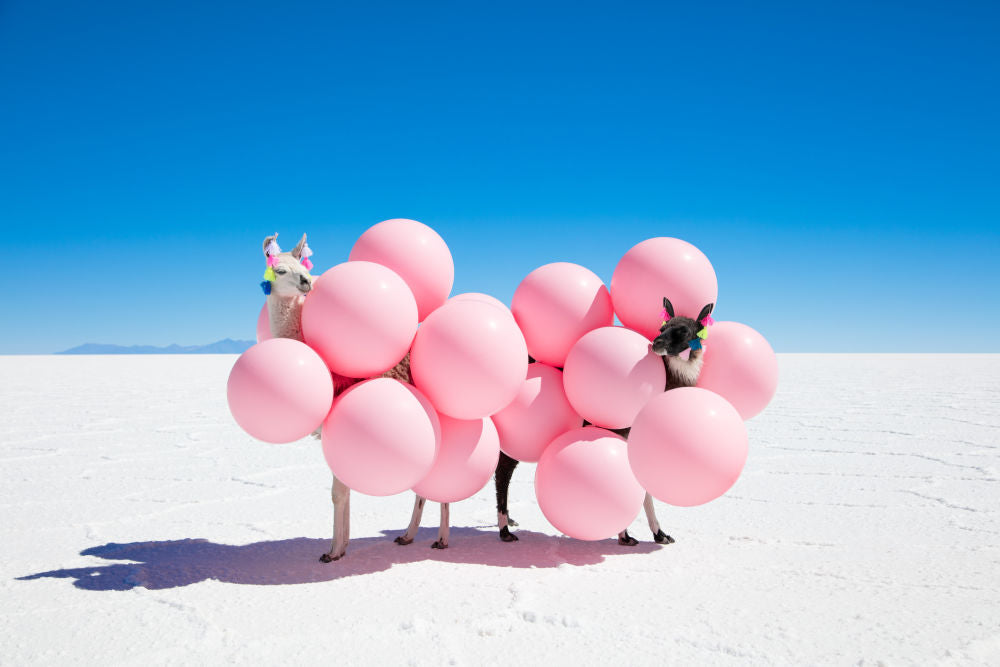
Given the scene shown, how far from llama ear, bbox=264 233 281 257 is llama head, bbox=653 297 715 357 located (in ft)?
7.81

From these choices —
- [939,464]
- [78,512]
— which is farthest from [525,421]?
[939,464]

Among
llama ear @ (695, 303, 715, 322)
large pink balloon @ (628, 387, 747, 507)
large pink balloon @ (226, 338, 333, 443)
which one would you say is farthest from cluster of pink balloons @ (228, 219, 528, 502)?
llama ear @ (695, 303, 715, 322)

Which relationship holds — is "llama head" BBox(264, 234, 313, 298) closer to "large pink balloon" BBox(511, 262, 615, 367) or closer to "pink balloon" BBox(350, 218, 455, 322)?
"pink balloon" BBox(350, 218, 455, 322)

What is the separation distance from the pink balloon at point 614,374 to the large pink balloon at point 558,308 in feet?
0.78

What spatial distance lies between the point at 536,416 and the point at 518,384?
0.53 meters

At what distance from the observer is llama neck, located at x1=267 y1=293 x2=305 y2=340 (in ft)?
12.8

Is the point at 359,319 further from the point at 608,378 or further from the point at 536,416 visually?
the point at 608,378

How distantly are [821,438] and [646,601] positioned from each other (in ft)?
21.9

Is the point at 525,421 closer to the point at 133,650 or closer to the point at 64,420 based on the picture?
the point at 133,650

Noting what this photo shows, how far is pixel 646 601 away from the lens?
11.1ft

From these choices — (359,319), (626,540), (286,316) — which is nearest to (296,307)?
(286,316)

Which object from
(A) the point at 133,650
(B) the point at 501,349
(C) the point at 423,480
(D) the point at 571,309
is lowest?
(A) the point at 133,650

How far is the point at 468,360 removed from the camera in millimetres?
3680

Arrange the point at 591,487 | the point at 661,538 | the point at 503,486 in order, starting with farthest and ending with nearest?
the point at 503,486 < the point at 661,538 < the point at 591,487
